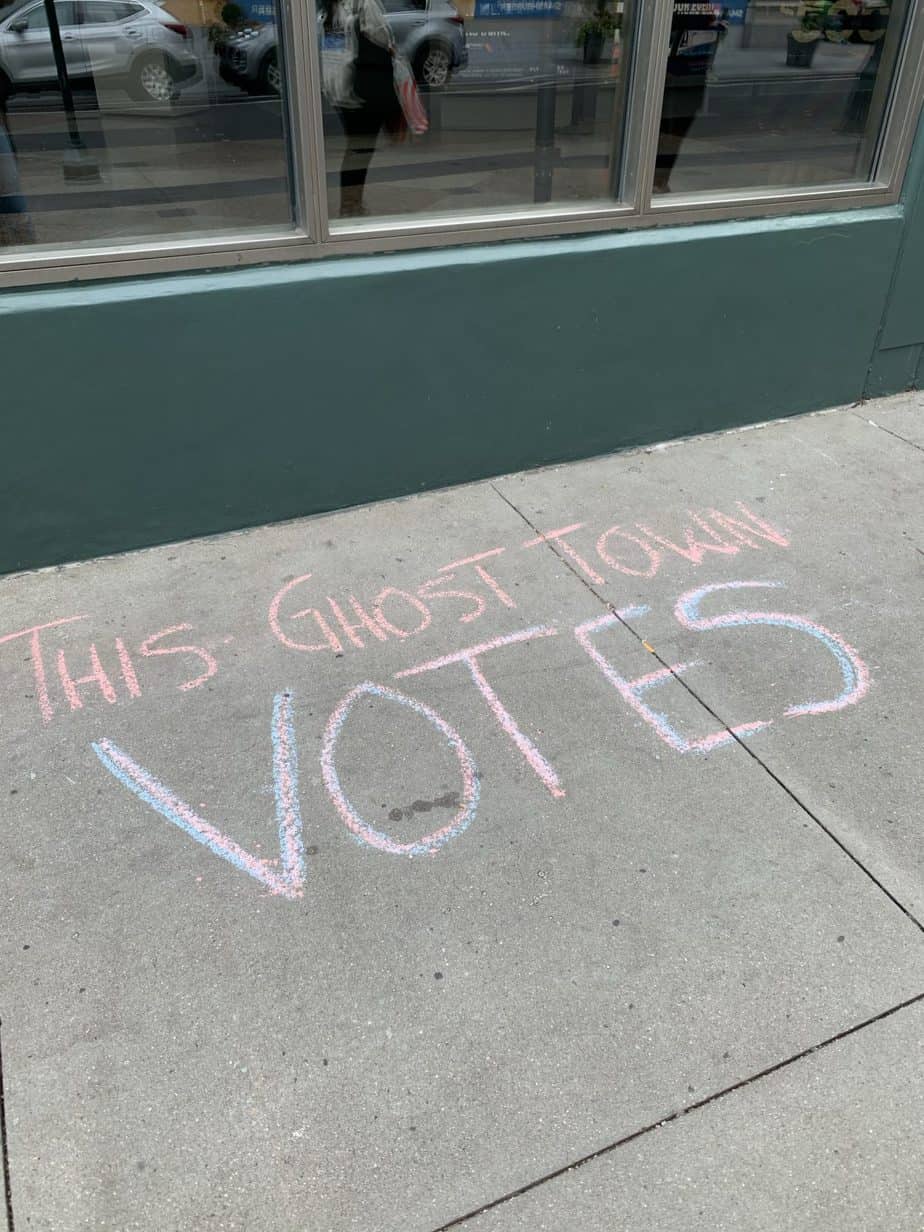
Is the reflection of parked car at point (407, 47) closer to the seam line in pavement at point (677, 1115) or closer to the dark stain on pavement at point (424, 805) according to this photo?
the dark stain on pavement at point (424, 805)

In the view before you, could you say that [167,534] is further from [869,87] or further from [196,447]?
[869,87]

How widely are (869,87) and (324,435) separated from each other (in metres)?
3.31

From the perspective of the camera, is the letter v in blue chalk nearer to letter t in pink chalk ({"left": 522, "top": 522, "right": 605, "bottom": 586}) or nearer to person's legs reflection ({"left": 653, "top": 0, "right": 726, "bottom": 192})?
letter t in pink chalk ({"left": 522, "top": 522, "right": 605, "bottom": 586})

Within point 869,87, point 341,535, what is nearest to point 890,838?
point 341,535

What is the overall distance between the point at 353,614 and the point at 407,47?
7.85 ft

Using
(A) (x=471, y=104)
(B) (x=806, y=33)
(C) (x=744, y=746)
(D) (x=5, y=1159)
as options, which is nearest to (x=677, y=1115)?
(C) (x=744, y=746)

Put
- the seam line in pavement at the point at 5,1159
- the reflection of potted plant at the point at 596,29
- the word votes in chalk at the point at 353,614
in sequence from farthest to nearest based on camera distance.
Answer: the reflection of potted plant at the point at 596,29, the word votes in chalk at the point at 353,614, the seam line in pavement at the point at 5,1159

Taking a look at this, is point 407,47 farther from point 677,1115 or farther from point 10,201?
point 677,1115

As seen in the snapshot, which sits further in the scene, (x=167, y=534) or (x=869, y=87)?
(x=869, y=87)

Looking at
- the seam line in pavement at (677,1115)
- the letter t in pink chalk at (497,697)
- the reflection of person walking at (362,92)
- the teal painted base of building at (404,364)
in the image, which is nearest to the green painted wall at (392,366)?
the teal painted base of building at (404,364)

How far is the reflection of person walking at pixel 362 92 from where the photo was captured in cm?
372

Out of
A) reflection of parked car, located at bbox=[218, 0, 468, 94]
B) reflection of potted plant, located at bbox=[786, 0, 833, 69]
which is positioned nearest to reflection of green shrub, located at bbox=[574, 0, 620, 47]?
reflection of parked car, located at bbox=[218, 0, 468, 94]

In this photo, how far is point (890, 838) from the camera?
2688 mm

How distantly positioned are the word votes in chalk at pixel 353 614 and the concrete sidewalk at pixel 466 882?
0.02 meters
